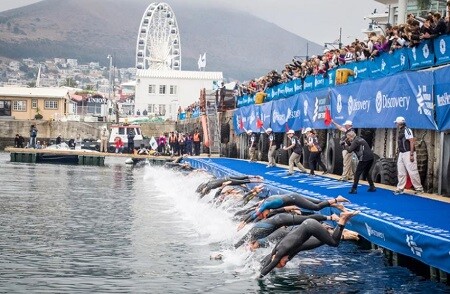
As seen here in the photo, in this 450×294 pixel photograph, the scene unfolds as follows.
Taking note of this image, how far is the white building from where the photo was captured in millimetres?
122562

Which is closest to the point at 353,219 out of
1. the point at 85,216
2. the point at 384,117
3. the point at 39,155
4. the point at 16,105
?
the point at 384,117

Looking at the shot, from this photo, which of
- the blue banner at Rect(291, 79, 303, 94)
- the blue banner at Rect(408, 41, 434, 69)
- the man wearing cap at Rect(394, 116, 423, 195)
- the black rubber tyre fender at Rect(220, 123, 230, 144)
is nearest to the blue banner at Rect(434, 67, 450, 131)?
the man wearing cap at Rect(394, 116, 423, 195)

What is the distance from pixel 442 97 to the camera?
70.2 ft

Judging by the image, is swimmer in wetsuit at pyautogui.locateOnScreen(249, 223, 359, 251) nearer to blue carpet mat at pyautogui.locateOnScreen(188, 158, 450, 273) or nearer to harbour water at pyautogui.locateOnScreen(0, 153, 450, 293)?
harbour water at pyautogui.locateOnScreen(0, 153, 450, 293)

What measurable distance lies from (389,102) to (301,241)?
35.0 feet

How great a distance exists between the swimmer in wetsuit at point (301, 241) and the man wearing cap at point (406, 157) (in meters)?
5.15

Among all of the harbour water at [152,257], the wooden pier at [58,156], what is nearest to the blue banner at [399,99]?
the harbour water at [152,257]

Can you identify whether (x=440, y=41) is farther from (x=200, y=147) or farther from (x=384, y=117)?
(x=200, y=147)

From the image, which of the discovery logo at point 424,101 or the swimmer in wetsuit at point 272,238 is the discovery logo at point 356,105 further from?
the swimmer in wetsuit at point 272,238

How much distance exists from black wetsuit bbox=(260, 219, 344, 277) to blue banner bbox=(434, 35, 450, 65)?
24.4 feet

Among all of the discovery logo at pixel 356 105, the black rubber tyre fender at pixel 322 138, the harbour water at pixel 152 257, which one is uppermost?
the discovery logo at pixel 356 105

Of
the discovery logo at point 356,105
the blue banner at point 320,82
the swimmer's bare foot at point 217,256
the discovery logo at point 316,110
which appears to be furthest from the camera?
the blue banner at point 320,82

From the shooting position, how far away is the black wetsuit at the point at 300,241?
1579cm

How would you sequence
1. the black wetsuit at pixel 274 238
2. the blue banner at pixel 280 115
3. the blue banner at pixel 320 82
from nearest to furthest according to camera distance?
the black wetsuit at pixel 274 238
the blue banner at pixel 320 82
the blue banner at pixel 280 115
